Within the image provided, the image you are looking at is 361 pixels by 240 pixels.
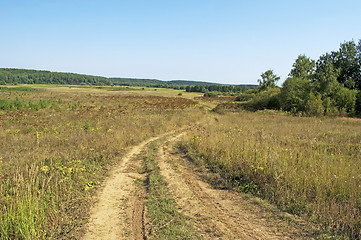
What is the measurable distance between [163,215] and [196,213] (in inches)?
29.7

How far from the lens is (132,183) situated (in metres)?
7.09

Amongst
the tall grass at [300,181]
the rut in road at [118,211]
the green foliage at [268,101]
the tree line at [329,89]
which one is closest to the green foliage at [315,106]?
the tree line at [329,89]

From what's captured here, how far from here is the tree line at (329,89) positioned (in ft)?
92.6

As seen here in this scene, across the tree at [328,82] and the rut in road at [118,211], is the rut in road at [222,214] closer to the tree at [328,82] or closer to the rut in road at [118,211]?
the rut in road at [118,211]

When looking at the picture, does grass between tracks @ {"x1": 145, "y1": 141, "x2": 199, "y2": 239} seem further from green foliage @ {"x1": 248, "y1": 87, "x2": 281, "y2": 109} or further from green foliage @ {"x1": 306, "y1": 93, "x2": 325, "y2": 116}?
green foliage @ {"x1": 248, "y1": 87, "x2": 281, "y2": 109}

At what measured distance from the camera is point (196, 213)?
5.16m

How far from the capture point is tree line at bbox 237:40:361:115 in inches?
1112

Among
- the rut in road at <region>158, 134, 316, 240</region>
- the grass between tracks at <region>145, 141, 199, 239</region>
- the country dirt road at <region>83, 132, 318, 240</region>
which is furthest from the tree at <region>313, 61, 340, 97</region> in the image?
the grass between tracks at <region>145, 141, 199, 239</region>

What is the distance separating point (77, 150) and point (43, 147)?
7.06 feet

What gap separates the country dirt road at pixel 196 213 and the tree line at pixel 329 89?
1023 inches

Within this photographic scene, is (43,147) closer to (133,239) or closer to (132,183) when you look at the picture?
(132,183)

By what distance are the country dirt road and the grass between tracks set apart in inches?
5.5

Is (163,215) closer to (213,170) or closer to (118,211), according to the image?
(118,211)

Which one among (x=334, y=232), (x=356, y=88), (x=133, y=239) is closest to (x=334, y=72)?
(x=356, y=88)
